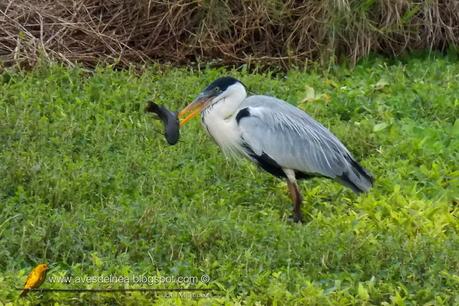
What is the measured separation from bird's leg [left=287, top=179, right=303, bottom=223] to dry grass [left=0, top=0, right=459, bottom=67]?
3.06 meters

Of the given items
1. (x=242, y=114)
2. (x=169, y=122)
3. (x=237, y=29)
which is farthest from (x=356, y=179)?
(x=237, y=29)

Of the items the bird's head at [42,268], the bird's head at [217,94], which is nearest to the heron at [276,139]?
the bird's head at [217,94]

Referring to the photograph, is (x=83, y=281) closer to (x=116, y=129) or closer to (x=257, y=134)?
(x=257, y=134)

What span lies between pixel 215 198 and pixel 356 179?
0.87 meters

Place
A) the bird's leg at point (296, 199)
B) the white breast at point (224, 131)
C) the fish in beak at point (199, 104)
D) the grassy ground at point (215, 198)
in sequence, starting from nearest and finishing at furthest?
the grassy ground at point (215, 198), the bird's leg at point (296, 199), the white breast at point (224, 131), the fish in beak at point (199, 104)

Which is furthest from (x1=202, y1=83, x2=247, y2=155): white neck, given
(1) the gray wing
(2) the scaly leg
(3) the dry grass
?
(3) the dry grass

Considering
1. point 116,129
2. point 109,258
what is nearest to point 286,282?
point 109,258

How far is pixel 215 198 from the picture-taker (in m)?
6.78

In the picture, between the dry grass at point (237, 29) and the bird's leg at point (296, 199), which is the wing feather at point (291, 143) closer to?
the bird's leg at point (296, 199)

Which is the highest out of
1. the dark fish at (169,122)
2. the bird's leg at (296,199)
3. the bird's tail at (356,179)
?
the bird's tail at (356,179)

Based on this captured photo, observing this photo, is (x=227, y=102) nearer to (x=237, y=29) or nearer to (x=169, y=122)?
(x=169, y=122)

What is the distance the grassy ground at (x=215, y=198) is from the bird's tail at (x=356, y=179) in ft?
0.29

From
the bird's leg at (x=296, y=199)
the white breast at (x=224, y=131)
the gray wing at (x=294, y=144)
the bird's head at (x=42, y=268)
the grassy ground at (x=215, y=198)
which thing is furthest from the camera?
the white breast at (x=224, y=131)

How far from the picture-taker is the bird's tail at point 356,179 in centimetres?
669
